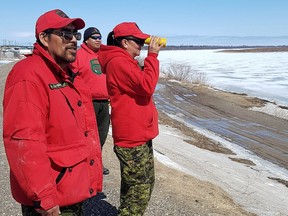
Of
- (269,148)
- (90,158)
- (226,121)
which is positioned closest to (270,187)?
(269,148)

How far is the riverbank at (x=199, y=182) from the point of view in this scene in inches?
187

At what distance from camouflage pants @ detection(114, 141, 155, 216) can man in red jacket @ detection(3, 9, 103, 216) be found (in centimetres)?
76

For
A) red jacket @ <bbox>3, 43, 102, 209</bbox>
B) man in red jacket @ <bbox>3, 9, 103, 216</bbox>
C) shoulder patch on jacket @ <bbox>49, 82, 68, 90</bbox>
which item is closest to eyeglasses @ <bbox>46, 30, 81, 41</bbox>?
man in red jacket @ <bbox>3, 9, 103, 216</bbox>

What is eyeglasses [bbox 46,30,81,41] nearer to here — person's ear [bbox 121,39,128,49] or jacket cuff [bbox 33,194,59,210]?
jacket cuff [bbox 33,194,59,210]

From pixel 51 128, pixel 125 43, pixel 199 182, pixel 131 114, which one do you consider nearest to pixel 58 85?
pixel 51 128

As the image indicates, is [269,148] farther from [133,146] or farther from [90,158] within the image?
[90,158]

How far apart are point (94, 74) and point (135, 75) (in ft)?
5.76

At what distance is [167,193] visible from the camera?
17.0ft

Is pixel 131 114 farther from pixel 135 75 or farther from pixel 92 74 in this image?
pixel 92 74

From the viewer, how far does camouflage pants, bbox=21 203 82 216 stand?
224 cm

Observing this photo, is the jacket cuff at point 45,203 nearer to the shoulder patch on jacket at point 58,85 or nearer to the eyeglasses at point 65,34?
the shoulder patch on jacket at point 58,85

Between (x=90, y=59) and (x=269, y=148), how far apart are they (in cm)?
802

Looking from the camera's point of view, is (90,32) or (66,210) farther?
(90,32)

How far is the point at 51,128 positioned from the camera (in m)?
2.17
